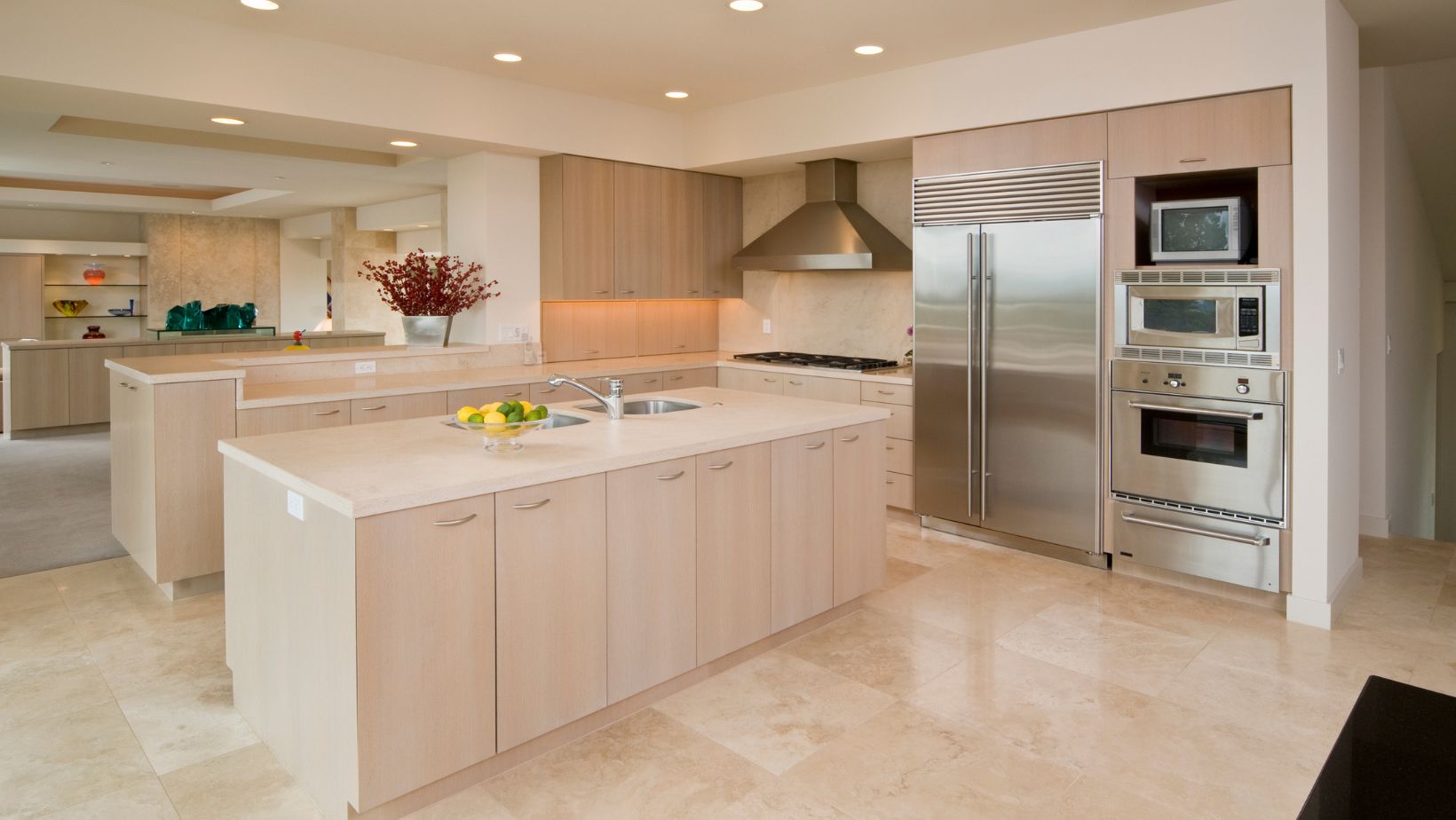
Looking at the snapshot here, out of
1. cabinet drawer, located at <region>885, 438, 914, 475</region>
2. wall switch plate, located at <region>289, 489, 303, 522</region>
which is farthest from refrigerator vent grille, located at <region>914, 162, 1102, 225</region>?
wall switch plate, located at <region>289, 489, 303, 522</region>

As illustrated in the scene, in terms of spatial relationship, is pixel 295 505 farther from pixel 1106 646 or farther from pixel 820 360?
pixel 820 360

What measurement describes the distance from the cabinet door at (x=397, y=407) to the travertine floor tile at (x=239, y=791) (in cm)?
209

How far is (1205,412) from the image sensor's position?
12.8 ft

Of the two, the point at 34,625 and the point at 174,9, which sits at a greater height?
the point at 174,9

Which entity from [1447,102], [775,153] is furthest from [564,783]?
[1447,102]

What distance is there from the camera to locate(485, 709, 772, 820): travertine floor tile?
233cm

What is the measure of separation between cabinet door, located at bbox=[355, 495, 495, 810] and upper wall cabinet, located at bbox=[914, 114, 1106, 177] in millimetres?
3322

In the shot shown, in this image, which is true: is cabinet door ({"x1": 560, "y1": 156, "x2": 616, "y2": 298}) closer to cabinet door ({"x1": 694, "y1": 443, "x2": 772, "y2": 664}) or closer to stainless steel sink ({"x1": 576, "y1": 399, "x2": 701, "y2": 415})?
stainless steel sink ({"x1": 576, "y1": 399, "x2": 701, "y2": 415})

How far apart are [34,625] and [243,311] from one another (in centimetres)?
635

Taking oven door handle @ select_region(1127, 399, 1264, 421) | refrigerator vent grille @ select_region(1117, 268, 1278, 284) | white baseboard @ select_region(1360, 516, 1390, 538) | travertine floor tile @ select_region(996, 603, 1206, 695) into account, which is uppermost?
refrigerator vent grille @ select_region(1117, 268, 1278, 284)

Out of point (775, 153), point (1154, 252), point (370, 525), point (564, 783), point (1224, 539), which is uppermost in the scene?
point (775, 153)

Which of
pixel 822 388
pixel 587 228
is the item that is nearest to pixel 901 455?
pixel 822 388

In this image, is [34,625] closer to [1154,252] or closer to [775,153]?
[775,153]

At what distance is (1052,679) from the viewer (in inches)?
123
